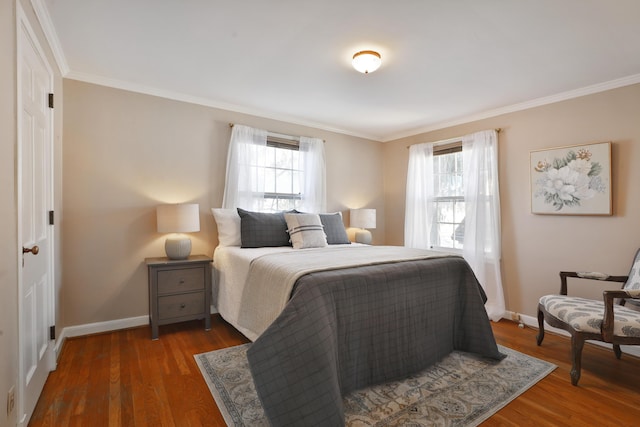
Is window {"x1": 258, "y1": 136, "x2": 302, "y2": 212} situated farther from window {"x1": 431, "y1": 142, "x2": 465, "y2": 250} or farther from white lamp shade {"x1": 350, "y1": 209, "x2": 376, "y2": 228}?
window {"x1": 431, "y1": 142, "x2": 465, "y2": 250}

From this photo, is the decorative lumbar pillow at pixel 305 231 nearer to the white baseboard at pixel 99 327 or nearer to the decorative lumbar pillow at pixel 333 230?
the decorative lumbar pillow at pixel 333 230

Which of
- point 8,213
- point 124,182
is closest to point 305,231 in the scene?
point 124,182

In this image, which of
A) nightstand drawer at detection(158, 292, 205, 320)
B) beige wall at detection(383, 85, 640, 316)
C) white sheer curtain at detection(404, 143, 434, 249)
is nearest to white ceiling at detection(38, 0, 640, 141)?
beige wall at detection(383, 85, 640, 316)

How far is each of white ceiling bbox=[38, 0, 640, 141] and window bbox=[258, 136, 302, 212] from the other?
623 mm

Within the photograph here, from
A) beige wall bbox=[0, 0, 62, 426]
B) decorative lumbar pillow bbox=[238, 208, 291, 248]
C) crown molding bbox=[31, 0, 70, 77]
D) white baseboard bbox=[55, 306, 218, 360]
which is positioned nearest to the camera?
beige wall bbox=[0, 0, 62, 426]

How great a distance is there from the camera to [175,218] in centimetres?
289

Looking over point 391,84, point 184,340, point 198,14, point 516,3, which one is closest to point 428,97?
point 391,84

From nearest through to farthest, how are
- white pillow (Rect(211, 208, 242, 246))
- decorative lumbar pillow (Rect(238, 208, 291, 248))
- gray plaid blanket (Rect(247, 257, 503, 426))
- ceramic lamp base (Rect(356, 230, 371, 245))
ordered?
1. gray plaid blanket (Rect(247, 257, 503, 426))
2. decorative lumbar pillow (Rect(238, 208, 291, 248))
3. white pillow (Rect(211, 208, 242, 246))
4. ceramic lamp base (Rect(356, 230, 371, 245))

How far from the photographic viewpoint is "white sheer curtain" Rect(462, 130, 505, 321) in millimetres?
3518

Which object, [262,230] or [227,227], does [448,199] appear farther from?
[227,227]

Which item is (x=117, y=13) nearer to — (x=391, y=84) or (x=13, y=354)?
(x=13, y=354)

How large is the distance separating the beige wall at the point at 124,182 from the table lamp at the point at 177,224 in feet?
0.99

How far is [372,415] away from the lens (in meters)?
1.74

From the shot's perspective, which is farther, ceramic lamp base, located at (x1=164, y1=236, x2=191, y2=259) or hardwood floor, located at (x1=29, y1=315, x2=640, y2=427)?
ceramic lamp base, located at (x1=164, y1=236, x2=191, y2=259)
